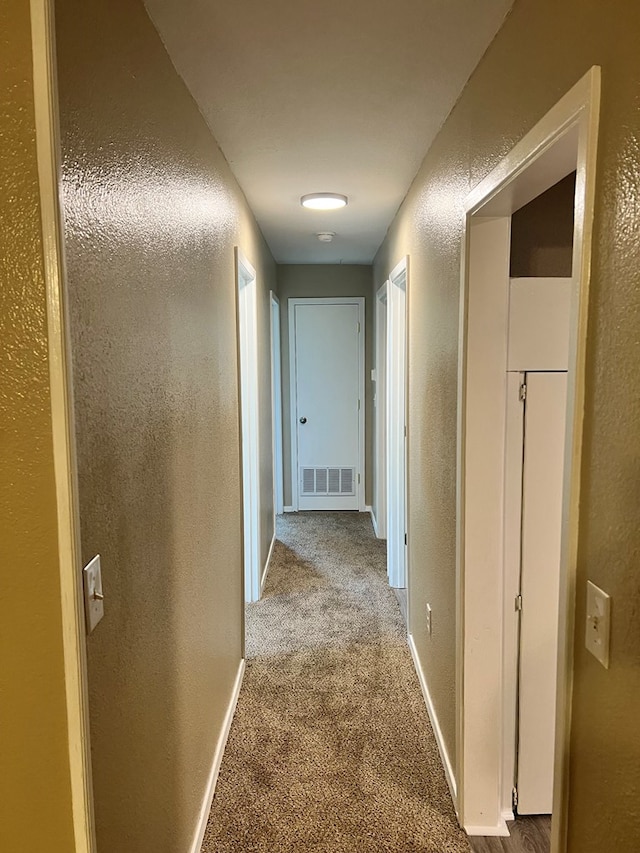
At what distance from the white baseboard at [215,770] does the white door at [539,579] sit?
1.03 m

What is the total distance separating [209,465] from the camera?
205 centimetres

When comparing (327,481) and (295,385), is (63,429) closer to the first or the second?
(295,385)

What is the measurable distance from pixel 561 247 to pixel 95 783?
6.17 feet

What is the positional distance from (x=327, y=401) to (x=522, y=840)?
4.07m

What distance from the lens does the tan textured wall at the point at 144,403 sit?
39.1 inches

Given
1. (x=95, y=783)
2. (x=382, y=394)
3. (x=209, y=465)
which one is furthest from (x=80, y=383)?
(x=382, y=394)

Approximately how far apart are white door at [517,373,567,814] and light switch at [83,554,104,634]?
1.32m

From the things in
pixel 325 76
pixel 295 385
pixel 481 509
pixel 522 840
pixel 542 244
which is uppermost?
pixel 325 76

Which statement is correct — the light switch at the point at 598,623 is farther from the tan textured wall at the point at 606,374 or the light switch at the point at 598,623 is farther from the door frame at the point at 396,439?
the door frame at the point at 396,439

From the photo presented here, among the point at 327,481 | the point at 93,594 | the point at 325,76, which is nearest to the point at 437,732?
the point at 93,594

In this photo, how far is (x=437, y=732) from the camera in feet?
7.54

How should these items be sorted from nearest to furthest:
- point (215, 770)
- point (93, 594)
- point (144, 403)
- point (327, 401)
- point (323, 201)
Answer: point (93, 594), point (144, 403), point (215, 770), point (323, 201), point (327, 401)

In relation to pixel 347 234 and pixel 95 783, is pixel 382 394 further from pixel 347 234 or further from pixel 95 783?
pixel 95 783

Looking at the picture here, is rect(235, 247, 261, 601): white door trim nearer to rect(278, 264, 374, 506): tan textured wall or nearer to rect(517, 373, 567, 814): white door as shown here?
rect(517, 373, 567, 814): white door
